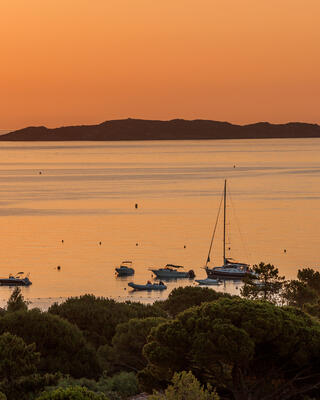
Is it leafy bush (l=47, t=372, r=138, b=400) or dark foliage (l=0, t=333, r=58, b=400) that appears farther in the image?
leafy bush (l=47, t=372, r=138, b=400)

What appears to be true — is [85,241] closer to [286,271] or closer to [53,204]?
[286,271]

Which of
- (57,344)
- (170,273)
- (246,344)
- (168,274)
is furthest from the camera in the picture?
(170,273)

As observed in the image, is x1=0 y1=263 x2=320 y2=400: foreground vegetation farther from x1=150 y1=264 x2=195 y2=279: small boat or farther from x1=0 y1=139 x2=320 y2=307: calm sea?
x1=150 y1=264 x2=195 y2=279: small boat

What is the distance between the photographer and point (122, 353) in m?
31.1

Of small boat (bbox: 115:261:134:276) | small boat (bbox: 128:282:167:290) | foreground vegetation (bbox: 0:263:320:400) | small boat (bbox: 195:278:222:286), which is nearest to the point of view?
foreground vegetation (bbox: 0:263:320:400)

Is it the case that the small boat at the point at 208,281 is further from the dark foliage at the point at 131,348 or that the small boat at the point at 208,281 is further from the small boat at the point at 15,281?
the dark foliage at the point at 131,348

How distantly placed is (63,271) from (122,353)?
2287 inches

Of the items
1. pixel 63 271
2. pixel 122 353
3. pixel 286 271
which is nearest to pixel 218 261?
pixel 286 271

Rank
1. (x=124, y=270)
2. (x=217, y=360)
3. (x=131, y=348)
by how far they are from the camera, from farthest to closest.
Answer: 1. (x=124, y=270)
2. (x=131, y=348)
3. (x=217, y=360)

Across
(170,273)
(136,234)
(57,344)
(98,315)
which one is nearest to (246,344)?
(57,344)

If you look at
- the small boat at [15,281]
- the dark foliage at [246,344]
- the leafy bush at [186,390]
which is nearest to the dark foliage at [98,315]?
the dark foliage at [246,344]

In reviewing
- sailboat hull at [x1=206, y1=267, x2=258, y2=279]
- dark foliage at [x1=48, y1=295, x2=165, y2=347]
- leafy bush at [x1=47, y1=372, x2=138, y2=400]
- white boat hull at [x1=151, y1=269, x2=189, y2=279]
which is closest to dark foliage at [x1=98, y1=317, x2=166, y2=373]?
leafy bush at [x1=47, y1=372, x2=138, y2=400]

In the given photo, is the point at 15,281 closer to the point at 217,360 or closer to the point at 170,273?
the point at 170,273

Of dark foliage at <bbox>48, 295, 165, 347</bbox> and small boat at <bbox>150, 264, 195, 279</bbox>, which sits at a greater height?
dark foliage at <bbox>48, 295, 165, 347</bbox>
